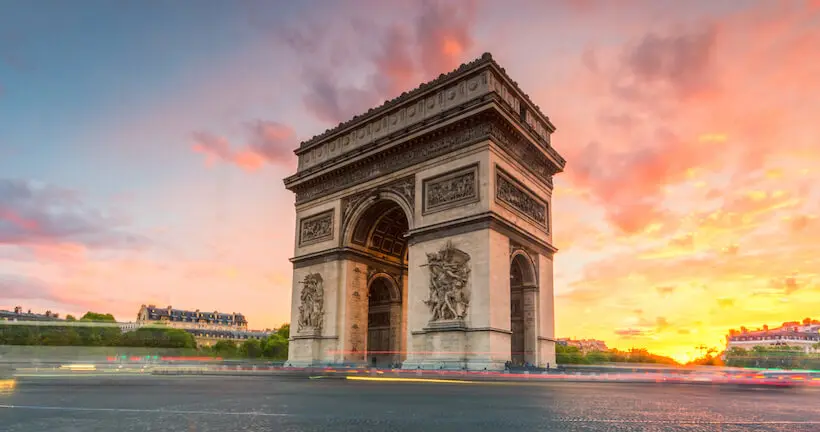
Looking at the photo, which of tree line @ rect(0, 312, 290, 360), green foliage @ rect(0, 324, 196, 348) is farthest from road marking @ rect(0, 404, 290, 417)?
green foliage @ rect(0, 324, 196, 348)

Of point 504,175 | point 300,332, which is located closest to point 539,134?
point 504,175

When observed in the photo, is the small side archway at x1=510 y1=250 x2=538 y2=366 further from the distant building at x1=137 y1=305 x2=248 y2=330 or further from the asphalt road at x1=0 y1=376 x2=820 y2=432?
the distant building at x1=137 y1=305 x2=248 y2=330

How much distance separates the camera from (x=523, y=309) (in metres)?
23.4

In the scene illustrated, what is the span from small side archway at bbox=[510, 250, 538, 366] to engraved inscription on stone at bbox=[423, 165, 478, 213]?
360 cm

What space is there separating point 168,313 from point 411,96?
9898 cm

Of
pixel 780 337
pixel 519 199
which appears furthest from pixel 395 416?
pixel 780 337

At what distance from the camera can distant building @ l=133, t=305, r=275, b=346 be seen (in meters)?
103

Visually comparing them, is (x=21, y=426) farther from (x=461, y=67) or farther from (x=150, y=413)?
(x=461, y=67)

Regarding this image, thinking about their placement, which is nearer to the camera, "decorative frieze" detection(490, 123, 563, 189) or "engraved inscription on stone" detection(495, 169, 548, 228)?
"engraved inscription on stone" detection(495, 169, 548, 228)

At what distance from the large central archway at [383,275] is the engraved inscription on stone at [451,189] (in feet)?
10.7

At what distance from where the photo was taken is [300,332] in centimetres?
2606

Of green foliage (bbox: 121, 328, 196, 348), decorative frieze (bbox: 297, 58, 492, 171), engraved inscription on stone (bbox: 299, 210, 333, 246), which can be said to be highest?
decorative frieze (bbox: 297, 58, 492, 171)

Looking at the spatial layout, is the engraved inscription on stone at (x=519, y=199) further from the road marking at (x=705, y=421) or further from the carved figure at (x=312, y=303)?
the road marking at (x=705, y=421)

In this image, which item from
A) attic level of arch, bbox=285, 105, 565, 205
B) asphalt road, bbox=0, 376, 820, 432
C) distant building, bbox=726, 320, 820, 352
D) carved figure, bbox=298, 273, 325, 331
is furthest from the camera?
distant building, bbox=726, 320, 820, 352
